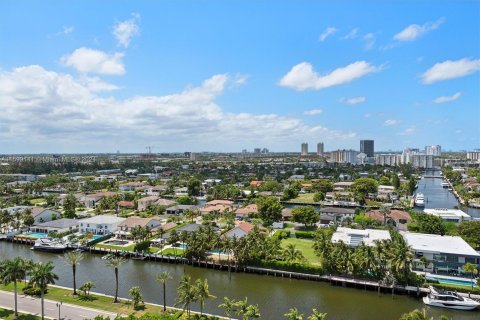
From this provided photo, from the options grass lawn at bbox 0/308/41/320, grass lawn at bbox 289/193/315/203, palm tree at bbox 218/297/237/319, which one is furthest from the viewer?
grass lawn at bbox 289/193/315/203

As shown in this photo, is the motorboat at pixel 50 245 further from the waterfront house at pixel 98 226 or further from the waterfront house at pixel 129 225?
the waterfront house at pixel 129 225

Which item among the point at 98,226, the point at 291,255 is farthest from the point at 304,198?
the point at 291,255

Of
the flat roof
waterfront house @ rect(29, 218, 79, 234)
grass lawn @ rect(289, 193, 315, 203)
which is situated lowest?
grass lawn @ rect(289, 193, 315, 203)

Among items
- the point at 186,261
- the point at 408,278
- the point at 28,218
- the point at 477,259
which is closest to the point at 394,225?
the point at 477,259

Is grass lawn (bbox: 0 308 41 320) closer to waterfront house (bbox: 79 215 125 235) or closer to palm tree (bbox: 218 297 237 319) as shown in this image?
palm tree (bbox: 218 297 237 319)

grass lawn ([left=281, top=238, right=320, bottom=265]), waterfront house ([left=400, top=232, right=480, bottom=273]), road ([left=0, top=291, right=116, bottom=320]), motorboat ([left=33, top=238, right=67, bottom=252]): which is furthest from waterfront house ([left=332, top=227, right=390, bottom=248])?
motorboat ([left=33, top=238, right=67, bottom=252])

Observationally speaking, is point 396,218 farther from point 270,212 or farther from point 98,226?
point 98,226

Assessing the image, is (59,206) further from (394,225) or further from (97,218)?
(394,225)
